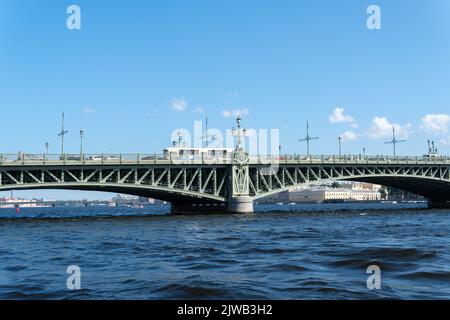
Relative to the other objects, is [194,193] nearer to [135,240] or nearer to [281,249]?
[135,240]

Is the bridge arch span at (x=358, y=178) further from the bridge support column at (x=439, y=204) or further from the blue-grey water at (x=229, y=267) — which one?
the blue-grey water at (x=229, y=267)

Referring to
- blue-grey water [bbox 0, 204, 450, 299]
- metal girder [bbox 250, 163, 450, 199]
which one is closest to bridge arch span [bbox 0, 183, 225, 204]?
metal girder [bbox 250, 163, 450, 199]

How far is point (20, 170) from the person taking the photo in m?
64.1

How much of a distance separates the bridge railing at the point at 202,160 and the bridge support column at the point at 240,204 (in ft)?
18.9

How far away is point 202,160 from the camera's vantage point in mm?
76250

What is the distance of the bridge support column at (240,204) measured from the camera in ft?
257

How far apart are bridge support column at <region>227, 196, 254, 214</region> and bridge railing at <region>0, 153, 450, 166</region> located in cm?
577

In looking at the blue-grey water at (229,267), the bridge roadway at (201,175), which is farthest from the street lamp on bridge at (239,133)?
the blue-grey water at (229,267)

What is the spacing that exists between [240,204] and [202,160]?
893cm

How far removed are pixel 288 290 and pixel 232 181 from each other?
6114 centimetres

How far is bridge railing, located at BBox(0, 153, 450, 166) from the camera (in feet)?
211
